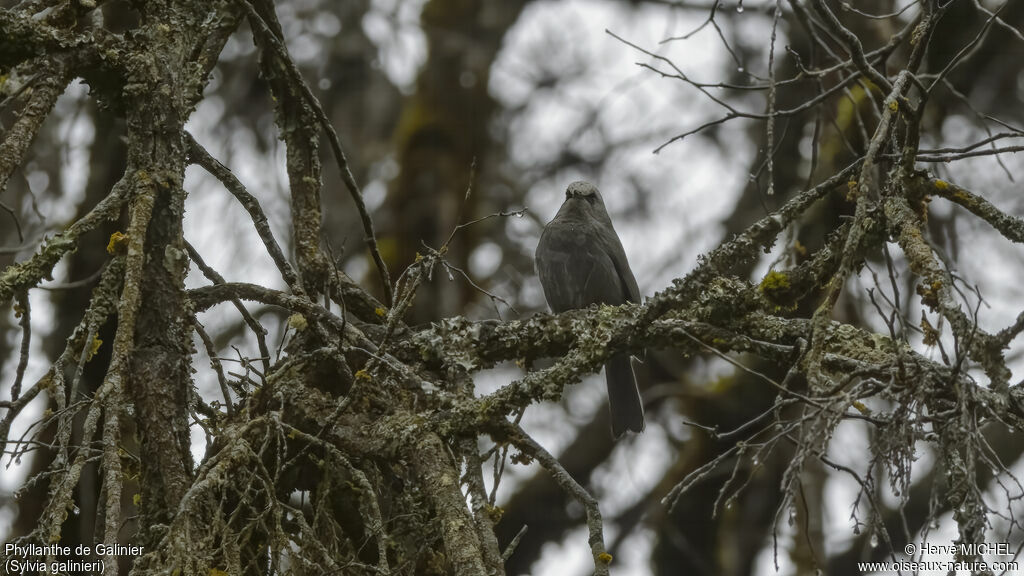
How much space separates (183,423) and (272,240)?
2.55ft

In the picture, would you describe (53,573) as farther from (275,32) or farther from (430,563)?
(275,32)

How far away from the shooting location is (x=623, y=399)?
5.54m

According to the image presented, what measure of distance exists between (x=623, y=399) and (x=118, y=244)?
3.37 m

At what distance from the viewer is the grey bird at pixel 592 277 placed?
552 cm

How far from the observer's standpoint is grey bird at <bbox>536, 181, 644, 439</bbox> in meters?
5.52

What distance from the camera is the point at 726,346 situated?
2979 mm

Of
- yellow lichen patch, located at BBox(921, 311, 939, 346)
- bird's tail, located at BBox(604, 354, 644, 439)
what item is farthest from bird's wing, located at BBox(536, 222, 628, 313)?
yellow lichen patch, located at BBox(921, 311, 939, 346)

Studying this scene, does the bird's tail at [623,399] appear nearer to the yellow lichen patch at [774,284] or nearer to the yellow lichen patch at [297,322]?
the yellow lichen patch at [774,284]

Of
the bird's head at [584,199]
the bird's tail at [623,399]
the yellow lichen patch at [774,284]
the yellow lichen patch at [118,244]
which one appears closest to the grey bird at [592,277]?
the bird's tail at [623,399]

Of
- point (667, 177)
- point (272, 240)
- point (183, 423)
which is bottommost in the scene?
point (183, 423)

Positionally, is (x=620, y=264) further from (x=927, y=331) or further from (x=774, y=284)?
(x=927, y=331)

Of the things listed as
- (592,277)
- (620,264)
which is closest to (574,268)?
(592,277)

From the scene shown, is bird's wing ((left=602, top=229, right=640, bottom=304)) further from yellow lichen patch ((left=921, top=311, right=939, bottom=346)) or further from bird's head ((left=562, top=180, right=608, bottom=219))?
yellow lichen patch ((left=921, top=311, right=939, bottom=346))

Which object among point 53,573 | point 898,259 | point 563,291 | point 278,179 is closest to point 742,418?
point 898,259
